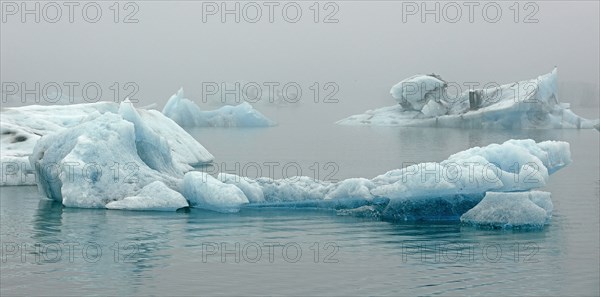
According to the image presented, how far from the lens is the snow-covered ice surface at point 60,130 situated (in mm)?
22375

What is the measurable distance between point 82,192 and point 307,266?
7819mm

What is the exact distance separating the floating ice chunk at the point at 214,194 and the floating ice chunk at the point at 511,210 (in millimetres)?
5040

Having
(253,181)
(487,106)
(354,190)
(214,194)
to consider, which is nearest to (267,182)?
(253,181)

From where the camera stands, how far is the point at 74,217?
18.7 meters

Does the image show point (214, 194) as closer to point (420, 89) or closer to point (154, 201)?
point (154, 201)

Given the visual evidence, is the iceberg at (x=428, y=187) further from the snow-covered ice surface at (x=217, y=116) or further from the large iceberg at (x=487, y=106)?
the snow-covered ice surface at (x=217, y=116)

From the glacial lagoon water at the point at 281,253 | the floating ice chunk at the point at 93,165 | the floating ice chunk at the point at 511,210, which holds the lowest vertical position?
the glacial lagoon water at the point at 281,253

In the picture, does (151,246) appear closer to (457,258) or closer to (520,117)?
(457,258)

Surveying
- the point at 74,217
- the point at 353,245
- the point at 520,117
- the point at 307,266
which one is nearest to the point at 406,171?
the point at 353,245

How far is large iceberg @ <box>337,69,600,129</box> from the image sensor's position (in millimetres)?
51094

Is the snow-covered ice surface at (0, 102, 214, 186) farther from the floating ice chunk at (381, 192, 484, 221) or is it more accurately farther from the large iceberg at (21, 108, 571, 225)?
the floating ice chunk at (381, 192, 484, 221)

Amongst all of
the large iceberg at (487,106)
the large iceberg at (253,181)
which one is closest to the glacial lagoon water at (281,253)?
the large iceberg at (253,181)

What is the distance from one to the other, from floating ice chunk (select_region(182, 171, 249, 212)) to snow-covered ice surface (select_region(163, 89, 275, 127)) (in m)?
38.2

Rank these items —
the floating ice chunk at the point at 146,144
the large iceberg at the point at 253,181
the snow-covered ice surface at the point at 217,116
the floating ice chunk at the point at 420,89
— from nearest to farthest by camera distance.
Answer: the large iceberg at the point at 253,181 < the floating ice chunk at the point at 146,144 < the floating ice chunk at the point at 420,89 < the snow-covered ice surface at the point at 217,116
